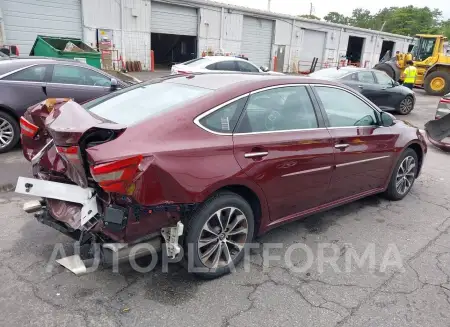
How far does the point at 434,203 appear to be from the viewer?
16.6 ft

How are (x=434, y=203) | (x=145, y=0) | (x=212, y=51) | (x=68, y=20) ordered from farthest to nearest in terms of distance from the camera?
(x=212, y=51)
(x=145, y=0)
(x=68, y=20)
(x=434, y=203)

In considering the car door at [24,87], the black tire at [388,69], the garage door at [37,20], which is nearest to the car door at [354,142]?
the car door at [24,87]

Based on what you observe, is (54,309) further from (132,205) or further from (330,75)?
(330,75)

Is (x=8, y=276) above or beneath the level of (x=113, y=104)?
beneath

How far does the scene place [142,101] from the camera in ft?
10.6

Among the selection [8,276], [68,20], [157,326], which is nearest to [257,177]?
[157,326]

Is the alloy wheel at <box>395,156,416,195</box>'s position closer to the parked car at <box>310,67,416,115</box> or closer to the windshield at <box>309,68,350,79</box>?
the parked car at <box>310,67,416,115</box>

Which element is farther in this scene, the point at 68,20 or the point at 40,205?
the point at 68,20

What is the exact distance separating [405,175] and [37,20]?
16437 mm

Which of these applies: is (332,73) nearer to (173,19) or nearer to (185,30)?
(173,19)

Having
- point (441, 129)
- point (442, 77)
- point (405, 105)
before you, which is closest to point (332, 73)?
point (405, 105)

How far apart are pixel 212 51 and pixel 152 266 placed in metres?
20.8

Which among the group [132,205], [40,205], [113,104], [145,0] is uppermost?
[145,0]

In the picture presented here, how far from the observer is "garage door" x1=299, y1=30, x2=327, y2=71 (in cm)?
2856
